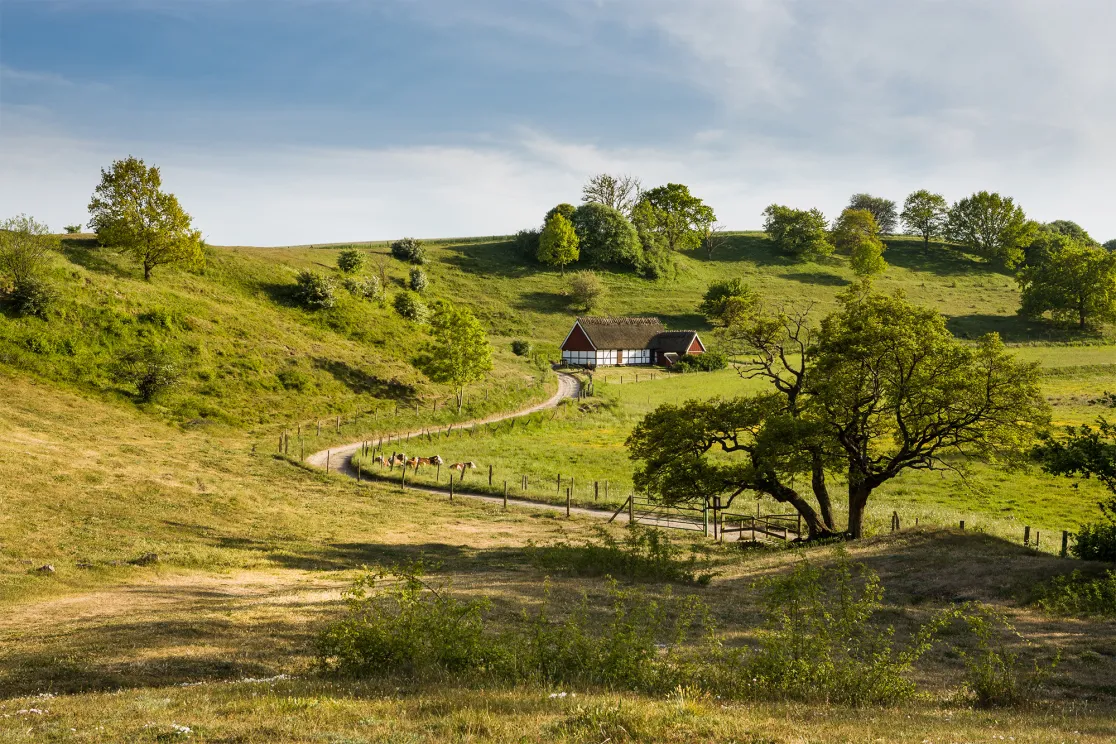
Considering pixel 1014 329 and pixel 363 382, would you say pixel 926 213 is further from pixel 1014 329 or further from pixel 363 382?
pixel 363 382

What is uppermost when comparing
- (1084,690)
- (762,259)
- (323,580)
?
(762,259)

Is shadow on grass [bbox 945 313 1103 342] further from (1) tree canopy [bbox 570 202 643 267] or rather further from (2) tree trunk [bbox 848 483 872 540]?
(2) tree trunk [bbox 848 483 872 540]

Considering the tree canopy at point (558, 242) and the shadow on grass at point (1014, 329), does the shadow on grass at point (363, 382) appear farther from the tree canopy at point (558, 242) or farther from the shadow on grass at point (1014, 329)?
the shadow on grass at point (1014, 329)

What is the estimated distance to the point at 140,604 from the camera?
1777 centimetres

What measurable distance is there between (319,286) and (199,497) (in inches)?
1788

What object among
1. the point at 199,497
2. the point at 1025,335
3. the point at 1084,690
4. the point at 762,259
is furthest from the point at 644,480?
the point at 762,259

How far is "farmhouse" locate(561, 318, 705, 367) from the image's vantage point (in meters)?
91.9

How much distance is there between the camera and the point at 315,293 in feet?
242

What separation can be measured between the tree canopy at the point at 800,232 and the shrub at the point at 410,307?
3291 inches

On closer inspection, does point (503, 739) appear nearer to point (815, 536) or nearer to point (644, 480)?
point (644, 480)

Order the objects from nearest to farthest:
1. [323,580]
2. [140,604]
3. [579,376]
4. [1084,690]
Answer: [1084,690]
[140,604]
[323,580]
[579,376]

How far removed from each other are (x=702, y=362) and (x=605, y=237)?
136 feet

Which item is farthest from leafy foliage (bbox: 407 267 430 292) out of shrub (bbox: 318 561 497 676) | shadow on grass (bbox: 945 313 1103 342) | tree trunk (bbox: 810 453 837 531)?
shrub (bbox: 318 561 497 676)

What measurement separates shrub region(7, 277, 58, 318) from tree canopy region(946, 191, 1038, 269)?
14739 cm
